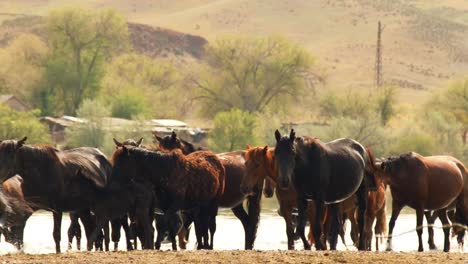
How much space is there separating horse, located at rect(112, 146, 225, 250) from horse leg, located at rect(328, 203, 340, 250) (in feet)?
6.41

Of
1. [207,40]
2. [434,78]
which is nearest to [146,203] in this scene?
[434,78]

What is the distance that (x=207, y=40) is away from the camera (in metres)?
149

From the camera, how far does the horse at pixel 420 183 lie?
2066 centimetres

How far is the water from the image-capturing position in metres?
23.6

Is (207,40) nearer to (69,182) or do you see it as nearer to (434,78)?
(434,78)

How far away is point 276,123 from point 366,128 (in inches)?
220

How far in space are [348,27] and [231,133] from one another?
299 ft

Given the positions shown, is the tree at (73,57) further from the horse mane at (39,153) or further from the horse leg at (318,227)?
the horse leg at (318,227)

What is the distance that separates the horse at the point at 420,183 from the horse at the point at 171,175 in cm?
329

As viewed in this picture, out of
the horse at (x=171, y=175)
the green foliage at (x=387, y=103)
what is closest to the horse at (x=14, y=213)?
the horse at (x=171, y=175)

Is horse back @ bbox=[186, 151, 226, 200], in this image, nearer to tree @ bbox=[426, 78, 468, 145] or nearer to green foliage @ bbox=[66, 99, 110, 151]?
green foliage @ bbox=[66, 99, 110, 151]

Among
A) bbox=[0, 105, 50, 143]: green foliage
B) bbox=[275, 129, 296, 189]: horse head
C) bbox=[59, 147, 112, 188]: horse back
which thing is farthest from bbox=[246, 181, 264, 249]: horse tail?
bbox=[0, 105, 50, 143]: green foliage

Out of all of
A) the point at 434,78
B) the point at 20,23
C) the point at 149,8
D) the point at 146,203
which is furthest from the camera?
the point at 149,8

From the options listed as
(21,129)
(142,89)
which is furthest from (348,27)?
(21,129)
